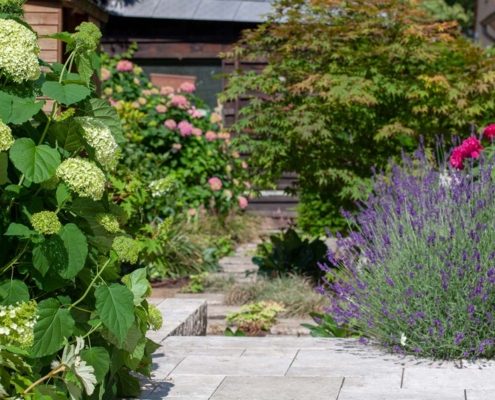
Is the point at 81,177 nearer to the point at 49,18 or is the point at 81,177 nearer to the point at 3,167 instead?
the point at 3,167

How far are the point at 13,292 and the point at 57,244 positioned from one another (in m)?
0.26

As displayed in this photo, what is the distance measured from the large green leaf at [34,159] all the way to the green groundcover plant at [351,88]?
5.66 metres

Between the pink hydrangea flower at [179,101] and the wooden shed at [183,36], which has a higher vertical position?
the wooden shed at [183,36]

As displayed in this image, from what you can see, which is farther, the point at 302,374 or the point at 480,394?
the point at 302,374

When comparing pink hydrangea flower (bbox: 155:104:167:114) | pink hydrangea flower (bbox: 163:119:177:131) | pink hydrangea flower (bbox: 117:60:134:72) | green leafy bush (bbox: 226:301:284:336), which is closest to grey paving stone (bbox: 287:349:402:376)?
green leafy bush (bbox: 226:301:284:336)

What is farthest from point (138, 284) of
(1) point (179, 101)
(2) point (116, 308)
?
(1) point (179, 101)

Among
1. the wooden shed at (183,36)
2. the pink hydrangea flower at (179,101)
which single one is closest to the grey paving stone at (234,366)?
the pink hydrangea flower at (179,101)

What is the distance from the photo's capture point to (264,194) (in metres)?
16.0

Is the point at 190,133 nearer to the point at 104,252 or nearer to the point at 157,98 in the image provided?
the point at 157,98

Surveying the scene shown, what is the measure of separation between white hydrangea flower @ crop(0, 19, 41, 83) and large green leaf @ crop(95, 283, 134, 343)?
92 centimetres

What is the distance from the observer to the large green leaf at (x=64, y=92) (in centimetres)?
425

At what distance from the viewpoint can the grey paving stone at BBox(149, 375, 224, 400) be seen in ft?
16.1

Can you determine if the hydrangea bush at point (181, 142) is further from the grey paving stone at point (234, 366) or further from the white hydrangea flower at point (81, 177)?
the white hydrangea flower at point (81, 177)

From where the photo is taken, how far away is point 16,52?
164 inches
